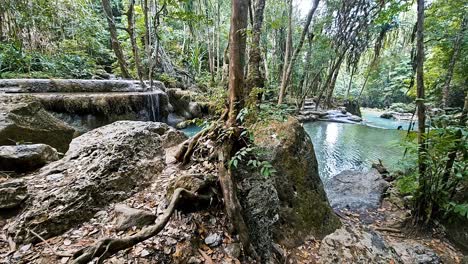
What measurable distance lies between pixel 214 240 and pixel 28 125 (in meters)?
2.30

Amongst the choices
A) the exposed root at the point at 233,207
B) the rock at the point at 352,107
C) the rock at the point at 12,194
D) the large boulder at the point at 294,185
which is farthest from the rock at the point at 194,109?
the rock at the point at 352,107

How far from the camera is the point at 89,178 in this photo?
7.16ft

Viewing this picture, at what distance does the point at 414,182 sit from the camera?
379 cm

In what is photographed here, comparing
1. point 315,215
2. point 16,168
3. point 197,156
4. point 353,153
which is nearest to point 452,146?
point 315,215

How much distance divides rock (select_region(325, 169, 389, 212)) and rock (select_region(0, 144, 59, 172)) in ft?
15.5

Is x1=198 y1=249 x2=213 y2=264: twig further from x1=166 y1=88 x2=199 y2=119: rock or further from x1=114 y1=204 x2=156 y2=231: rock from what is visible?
x1=166 y1=88 x2=199 y2=119: rock

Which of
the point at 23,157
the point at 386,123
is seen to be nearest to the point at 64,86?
the point at 23,157

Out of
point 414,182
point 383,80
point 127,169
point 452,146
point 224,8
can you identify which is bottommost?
point 414,182

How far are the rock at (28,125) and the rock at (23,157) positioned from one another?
8.9 inches

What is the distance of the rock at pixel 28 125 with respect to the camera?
2357 millimetres

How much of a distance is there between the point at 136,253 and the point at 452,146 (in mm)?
3720

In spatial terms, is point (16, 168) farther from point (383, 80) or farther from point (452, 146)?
point (383, 80)

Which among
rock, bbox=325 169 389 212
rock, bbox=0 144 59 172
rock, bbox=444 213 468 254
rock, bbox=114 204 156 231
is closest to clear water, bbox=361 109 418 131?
rock, bbox=325 169 389 212

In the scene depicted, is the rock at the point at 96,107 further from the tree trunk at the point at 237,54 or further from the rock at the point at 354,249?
the rock at the point at 354,249
